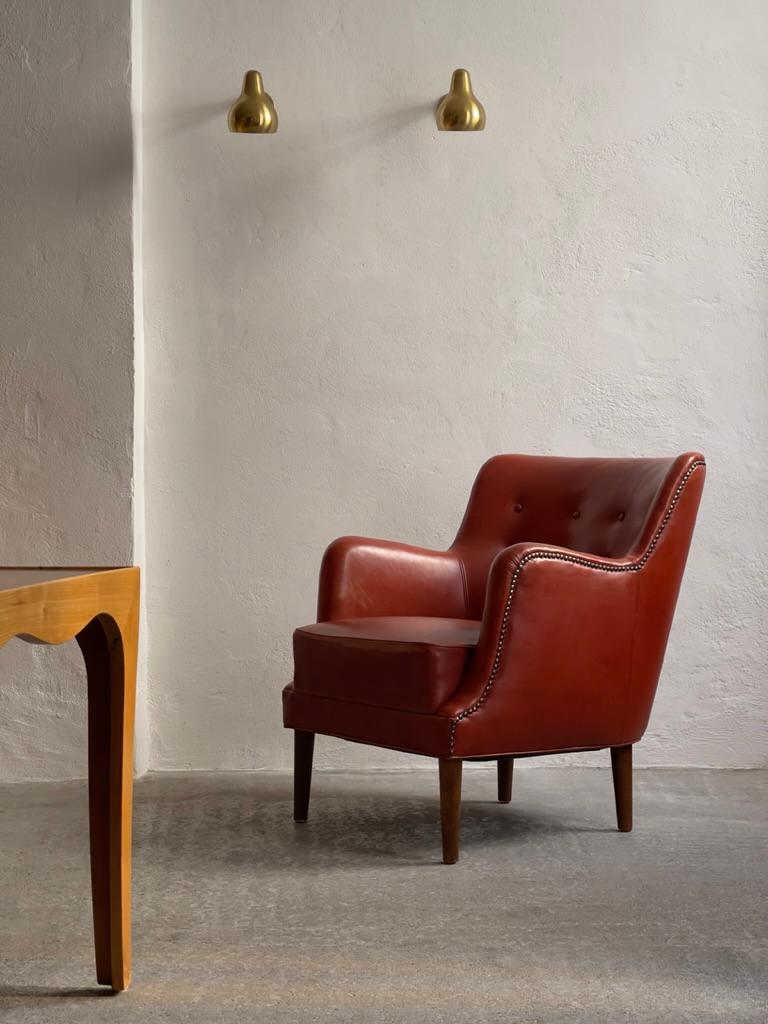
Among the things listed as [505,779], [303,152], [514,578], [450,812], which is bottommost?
[505,779]

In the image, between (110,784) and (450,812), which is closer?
(110,784)

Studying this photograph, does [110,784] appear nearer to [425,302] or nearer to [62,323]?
[62,323]

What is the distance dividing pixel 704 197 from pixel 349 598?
5.52ft

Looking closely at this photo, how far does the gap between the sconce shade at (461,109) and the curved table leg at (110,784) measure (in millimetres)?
2051

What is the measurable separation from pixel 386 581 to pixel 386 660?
47 centimetres

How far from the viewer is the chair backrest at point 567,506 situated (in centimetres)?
272

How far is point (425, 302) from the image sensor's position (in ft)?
11.5

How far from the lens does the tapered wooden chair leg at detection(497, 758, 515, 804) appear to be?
118 inches

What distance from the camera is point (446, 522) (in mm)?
3490

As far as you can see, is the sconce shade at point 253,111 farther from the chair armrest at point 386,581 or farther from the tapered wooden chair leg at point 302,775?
the tapered wooden chair leg at point 302,775

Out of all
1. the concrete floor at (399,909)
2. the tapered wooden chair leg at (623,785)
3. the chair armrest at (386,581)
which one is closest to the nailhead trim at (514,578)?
the concrete floor at (399,909)

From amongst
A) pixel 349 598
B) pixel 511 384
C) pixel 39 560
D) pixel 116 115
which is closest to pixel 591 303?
pixel 511 384

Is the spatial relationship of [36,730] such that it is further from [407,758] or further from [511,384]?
[511,384]

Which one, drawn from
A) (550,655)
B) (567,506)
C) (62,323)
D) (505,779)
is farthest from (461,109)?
(505,779)
